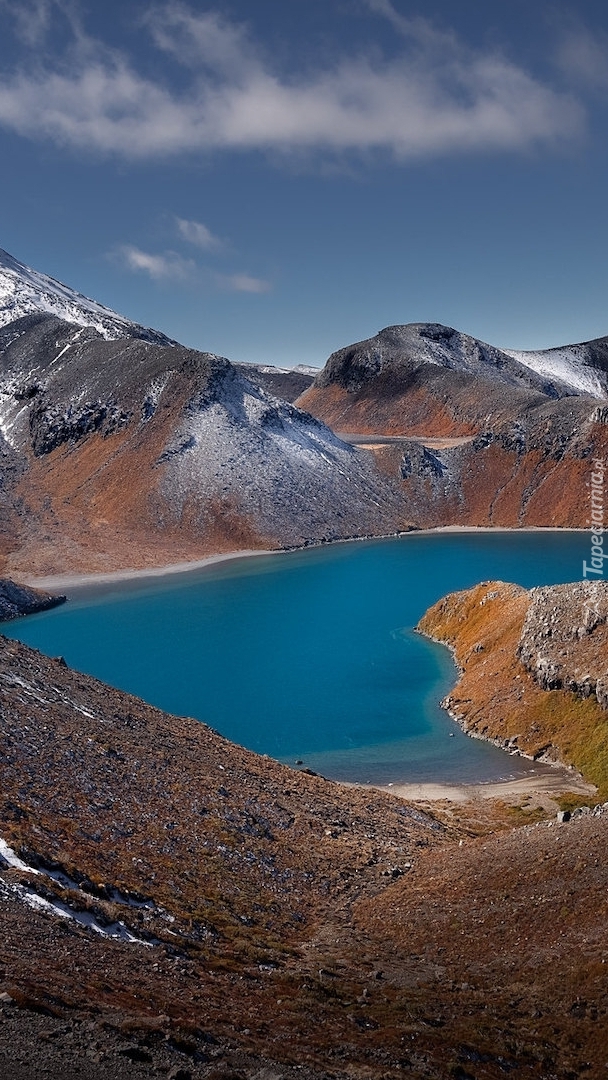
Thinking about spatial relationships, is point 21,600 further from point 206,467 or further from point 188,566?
point 206,467

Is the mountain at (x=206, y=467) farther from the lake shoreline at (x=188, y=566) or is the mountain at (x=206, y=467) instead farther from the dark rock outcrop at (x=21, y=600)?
the dark rock outcrop at (x=21, y=600)

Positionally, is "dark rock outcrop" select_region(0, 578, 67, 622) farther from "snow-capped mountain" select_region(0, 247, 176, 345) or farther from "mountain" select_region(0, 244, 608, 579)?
"snow-capped mountain" select_region(0, 247, 176, 345)

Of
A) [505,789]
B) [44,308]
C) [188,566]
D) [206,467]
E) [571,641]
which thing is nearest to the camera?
[505,789]

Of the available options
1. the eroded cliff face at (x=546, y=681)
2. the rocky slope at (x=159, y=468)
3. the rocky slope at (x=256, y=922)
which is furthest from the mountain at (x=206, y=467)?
the rocky slope at (x=256, y=922)

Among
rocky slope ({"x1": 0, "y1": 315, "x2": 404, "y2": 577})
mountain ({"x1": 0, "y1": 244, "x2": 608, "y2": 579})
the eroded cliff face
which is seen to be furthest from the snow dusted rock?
rocky slope ({"x1": 0, "y1": 315, "x2": 404, "y2": 577})

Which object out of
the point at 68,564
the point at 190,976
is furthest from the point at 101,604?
the point at 190,976

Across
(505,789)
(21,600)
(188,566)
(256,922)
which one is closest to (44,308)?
(188,566)
